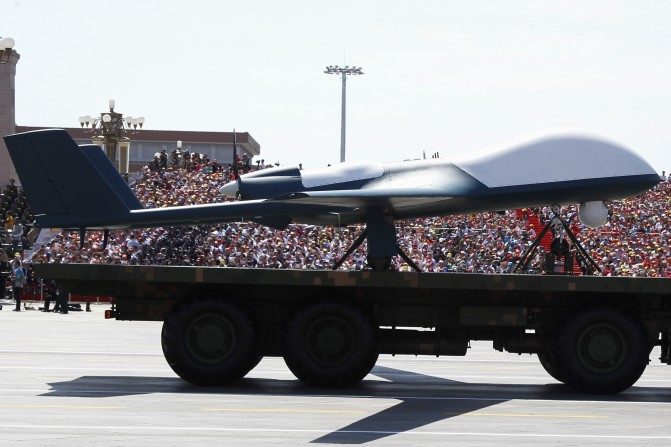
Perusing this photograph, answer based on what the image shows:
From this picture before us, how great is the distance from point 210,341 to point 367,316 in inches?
78.3

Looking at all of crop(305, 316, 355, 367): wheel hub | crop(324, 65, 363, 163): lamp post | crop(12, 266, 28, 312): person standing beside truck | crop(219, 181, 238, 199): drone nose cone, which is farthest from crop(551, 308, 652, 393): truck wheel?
crop(324, 65, 363, 163): lamp post

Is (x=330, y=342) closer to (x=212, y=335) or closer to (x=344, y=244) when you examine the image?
(x=212, y=335)

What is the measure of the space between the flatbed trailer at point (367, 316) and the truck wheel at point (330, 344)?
0.01 metres

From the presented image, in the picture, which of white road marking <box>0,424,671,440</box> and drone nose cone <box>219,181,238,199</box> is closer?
white road marking <box>0,424,671,440</box>

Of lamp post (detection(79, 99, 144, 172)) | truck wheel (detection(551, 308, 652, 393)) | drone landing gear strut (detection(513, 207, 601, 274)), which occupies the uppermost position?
lamp post (detection(79, 99, 144, 172))

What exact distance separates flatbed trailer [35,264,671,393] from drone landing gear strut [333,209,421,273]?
Result: 2.38 metres

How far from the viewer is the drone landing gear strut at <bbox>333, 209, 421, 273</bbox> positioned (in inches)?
701

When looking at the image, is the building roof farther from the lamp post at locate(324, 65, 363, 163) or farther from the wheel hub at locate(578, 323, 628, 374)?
the wheel hub at locate(578, 323, 628, 374)

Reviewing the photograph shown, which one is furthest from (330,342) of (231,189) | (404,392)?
(231,189)

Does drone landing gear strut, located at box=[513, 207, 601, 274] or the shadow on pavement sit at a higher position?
drone landing gear strut, located at box=[513, 207, 601, 274]

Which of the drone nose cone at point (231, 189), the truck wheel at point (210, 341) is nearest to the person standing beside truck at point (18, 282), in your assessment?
the drone nose cone at point (231, 189)

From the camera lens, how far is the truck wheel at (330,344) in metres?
14.9

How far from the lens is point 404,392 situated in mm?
15250

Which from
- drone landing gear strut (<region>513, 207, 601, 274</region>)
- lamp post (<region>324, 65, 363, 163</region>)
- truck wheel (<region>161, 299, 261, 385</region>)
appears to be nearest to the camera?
truck wheel (<region>161, 299, 261, 385</region>)
